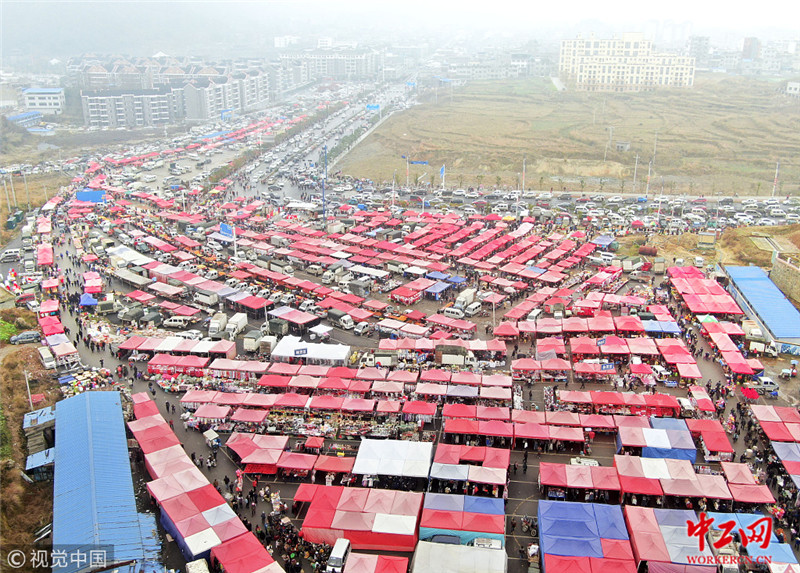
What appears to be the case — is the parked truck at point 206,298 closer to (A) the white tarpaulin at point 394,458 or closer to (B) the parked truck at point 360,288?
(B) the parked truck at point 360,288

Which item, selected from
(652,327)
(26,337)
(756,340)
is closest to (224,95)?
(26,337)

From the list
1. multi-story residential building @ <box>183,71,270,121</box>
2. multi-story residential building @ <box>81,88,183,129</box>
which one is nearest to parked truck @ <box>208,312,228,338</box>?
multi-story residential building @ <box>81,88,183,129</box>

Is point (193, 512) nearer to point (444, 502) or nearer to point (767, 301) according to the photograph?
point (444, 502)

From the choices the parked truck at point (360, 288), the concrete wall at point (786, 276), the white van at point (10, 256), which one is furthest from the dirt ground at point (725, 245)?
the white van at point (10, 256)

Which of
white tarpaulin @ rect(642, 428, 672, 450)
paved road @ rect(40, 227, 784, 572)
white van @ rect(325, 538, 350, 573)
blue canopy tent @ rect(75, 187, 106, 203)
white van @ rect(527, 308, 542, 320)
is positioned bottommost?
paved road @ rect(40, 227, 784, 572)

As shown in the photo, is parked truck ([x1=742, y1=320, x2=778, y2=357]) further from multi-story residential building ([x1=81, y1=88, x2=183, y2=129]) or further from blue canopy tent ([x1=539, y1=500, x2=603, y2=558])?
multi-story residential building ([x1=81, y1=88, x2=183, y2=129])
